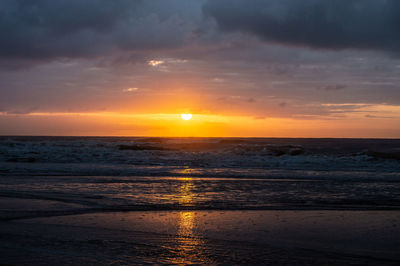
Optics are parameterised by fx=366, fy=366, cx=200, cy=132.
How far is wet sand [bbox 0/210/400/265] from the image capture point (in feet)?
16.5

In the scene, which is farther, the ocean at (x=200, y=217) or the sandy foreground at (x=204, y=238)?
the ocean at (x=200, y=217)

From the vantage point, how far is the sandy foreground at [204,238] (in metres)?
5.02

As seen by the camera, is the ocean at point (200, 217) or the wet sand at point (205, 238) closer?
the wet sand at point (205, 238)

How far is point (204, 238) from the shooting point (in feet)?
19.8

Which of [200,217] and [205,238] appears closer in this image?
[205,238]

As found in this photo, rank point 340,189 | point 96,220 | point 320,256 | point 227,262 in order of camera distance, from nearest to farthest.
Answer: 1. point 227,262
2. point 320,256
3. point 96,220
4. point 340,189

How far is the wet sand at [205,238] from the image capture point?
502 centimetres

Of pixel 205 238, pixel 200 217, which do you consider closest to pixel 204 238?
pixel 205 238

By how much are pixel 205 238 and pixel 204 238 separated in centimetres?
2

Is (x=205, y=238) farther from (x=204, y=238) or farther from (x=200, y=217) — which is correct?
(x=200, y=217)

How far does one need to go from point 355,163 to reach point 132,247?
73.1 ft

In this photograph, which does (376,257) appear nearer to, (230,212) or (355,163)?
(230,212)

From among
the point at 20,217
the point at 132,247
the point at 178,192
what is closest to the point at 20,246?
the point at 132,247

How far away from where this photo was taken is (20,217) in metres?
7.46
